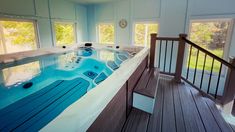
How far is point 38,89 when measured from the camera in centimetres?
189

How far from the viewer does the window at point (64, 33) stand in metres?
4.93

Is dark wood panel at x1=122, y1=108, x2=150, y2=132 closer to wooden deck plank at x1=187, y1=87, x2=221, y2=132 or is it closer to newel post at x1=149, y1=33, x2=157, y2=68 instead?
wooden deck plank at x1=187, y1=87, x2=221, y2=132

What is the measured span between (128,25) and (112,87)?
14.8ft

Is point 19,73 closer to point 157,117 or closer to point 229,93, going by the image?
point 157,117

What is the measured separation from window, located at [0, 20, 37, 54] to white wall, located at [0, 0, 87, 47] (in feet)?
0.66

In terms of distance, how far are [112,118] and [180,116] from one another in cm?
96

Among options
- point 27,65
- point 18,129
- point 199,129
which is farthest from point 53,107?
point 27,65

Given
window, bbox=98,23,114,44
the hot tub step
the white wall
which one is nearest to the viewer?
the hot tub step

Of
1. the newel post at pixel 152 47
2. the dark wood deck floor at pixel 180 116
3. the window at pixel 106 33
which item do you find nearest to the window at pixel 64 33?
the window at pixel 106 33

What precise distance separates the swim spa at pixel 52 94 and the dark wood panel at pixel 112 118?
72 millimetres

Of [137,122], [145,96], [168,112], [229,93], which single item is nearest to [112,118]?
[137,122]

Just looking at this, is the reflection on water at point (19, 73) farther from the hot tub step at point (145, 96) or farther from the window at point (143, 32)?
the window at point (143, 32)

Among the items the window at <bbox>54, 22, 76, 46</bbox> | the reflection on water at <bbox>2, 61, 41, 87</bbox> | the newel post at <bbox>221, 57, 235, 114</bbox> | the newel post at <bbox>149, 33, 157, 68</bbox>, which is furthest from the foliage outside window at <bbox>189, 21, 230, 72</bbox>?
the window at <bbox>54, 22, 76, 46</bbox>

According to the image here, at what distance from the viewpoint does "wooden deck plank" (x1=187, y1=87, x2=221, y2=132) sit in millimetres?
1447
